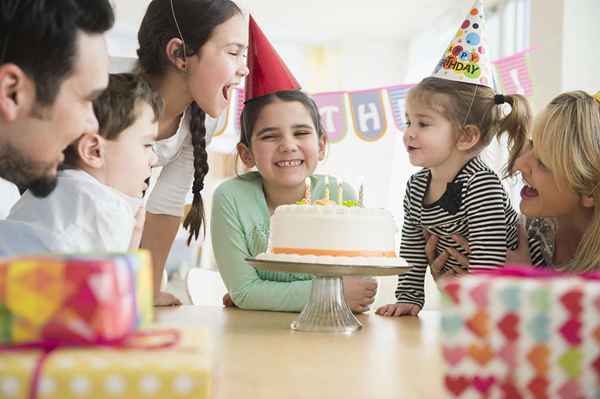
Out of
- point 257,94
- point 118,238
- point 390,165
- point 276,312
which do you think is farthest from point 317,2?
point 118,238

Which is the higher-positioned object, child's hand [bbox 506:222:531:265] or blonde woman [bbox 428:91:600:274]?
blonde woman [bbox 428:91:600:274]

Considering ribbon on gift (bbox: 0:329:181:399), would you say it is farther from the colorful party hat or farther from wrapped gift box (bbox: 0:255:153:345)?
the colorful party hat

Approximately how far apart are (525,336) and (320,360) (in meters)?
0.40

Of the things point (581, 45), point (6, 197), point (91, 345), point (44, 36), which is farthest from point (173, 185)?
point (581, 45)

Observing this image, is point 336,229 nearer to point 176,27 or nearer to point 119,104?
point 119,104

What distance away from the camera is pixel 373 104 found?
3775mm

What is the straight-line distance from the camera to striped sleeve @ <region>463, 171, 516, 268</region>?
5.74 ft

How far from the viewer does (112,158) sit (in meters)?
1.52

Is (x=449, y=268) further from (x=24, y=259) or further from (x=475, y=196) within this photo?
(x=24, y=259)

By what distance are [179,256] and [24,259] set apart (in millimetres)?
5591

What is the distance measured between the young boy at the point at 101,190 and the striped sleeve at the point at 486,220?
793 millimetres

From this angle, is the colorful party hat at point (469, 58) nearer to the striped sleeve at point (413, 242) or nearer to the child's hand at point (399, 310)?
the striped sleeve at point (413, 242)

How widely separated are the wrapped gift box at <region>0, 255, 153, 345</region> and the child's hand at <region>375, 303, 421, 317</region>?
1190 millimetres

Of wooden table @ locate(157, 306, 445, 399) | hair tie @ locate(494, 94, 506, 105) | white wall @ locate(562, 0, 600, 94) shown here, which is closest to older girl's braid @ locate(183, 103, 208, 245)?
wooden table @ locate(157, 306, 445, 399)
